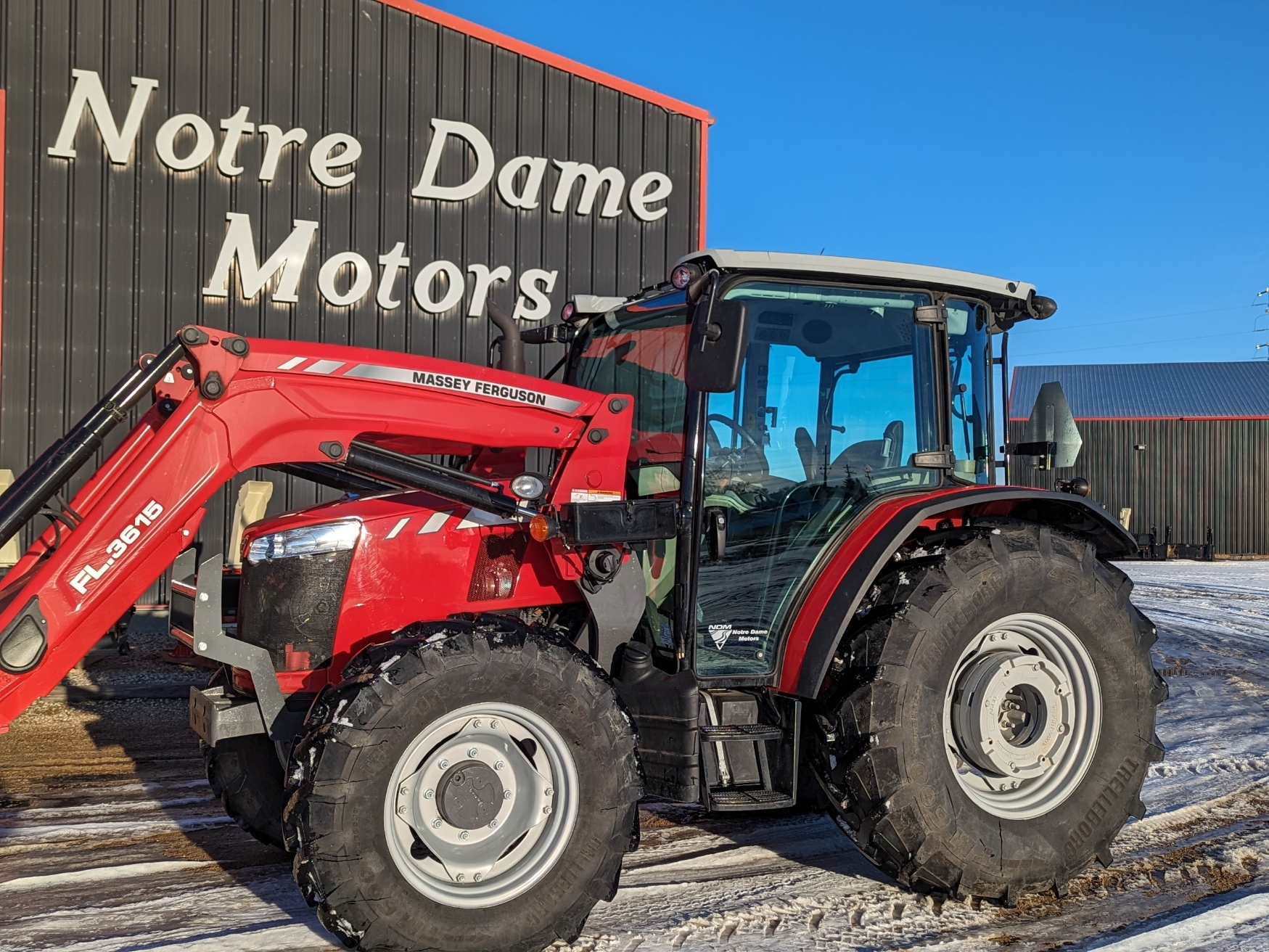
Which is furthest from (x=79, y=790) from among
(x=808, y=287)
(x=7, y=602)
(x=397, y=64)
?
(x=397, y=64)

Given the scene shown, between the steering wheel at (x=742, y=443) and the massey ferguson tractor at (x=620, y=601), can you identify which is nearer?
the massey ferguson tractor at (x=620, y=601)

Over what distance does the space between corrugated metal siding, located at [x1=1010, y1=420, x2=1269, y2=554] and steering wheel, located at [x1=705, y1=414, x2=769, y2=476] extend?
77.1ft

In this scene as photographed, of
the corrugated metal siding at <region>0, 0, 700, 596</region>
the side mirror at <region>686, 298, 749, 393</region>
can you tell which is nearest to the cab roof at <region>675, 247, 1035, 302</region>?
the side mirror at <region>686, 298, 749, 393</region>

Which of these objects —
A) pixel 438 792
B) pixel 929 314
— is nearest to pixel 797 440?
pixel 929 314

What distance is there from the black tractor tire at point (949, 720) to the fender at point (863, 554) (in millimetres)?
108

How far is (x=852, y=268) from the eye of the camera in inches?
147

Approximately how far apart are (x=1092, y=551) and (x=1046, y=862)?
→ 43.1 inches

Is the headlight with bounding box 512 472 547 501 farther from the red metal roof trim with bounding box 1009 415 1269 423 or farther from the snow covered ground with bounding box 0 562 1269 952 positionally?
the red metal roof trim with bounding box 1009 415 1269 423

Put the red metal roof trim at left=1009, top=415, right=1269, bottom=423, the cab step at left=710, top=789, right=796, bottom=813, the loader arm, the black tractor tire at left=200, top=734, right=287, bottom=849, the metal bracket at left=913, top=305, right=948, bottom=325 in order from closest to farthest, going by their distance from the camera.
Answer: the loader arm → the cab step at left=710, top=789, right=796, bottom=813 → the black tractor tire at left=200, top=734, right=287, bottom=849 → the metal bracket at left=913, top=305, right=948, bottom=325 → the red metal roof trim at left=1009, top=415, right=1269, bottom=423

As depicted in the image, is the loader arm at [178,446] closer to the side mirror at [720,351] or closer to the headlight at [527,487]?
the headlight at [527,487]

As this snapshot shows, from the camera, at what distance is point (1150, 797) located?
4805 mm

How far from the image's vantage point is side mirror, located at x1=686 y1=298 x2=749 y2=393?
10.3ft

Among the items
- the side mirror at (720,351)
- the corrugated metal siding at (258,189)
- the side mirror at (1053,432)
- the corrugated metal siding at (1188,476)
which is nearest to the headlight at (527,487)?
the side mirror at (720,351)

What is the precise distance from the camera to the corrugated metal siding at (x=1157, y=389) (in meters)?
27.0
